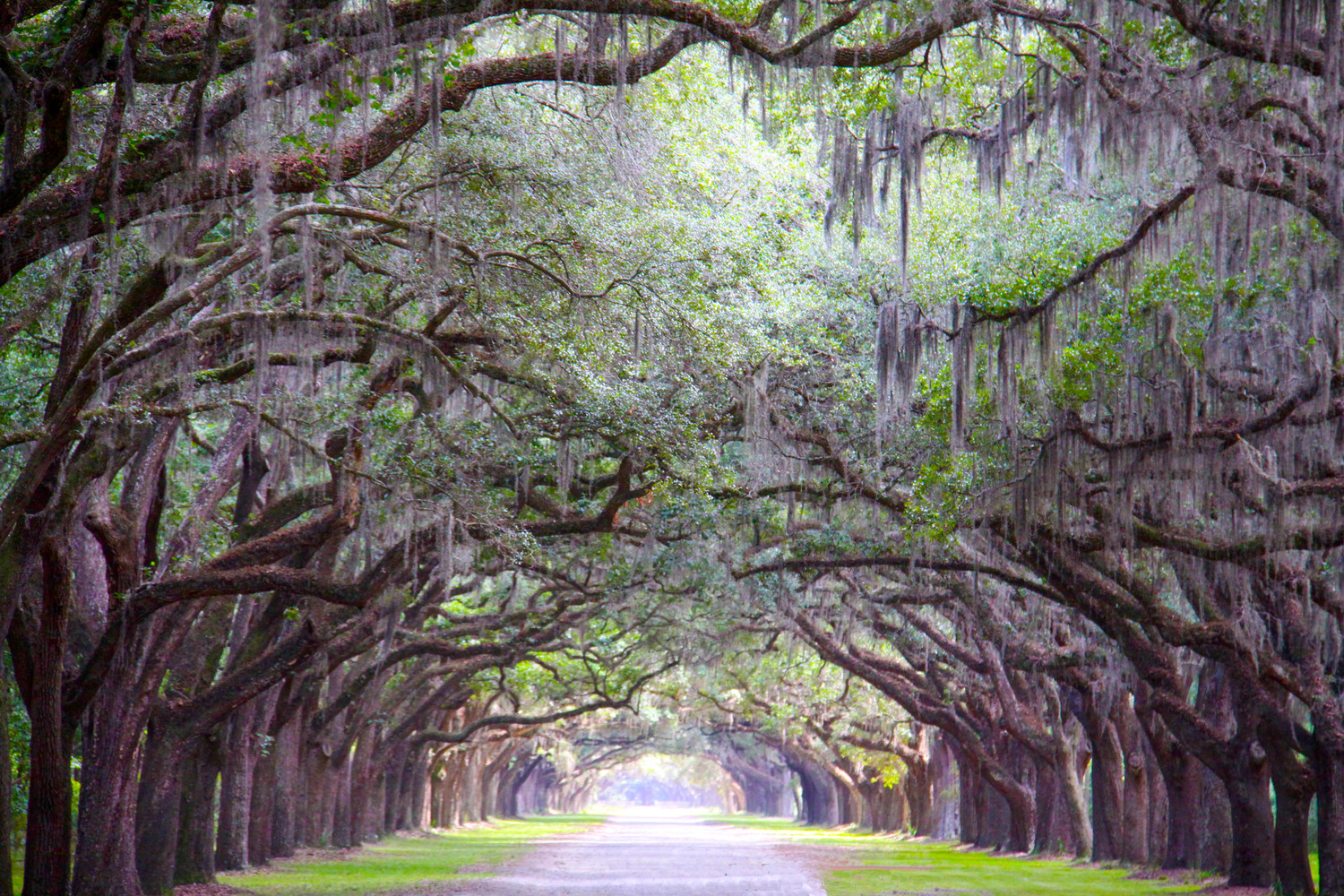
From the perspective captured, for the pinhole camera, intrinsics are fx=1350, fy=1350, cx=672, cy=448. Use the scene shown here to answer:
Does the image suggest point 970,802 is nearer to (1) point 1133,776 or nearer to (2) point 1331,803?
(1) point 1133,776

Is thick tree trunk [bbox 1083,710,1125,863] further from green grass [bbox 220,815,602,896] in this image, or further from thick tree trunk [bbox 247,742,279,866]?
thick tree trunk [bbox 247,742,279,866]

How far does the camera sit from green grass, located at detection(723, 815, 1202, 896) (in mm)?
17875

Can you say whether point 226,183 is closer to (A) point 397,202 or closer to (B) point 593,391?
(A) point 397,202

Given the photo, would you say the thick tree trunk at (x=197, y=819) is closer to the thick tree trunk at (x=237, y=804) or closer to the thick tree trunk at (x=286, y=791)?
the thick tree trunk at (x=237, y=804)

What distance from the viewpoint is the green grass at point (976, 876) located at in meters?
17.9

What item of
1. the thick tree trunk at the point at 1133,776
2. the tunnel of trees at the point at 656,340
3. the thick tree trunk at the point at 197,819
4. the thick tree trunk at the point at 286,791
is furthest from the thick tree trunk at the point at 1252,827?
the thick tree trunk at the point at 286,791

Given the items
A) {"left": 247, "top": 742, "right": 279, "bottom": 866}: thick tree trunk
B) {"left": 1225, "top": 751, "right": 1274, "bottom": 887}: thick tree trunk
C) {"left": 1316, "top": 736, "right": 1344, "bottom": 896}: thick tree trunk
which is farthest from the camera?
{"left": 247, "top": 742, "right": 279, "bottom": 866}: thick tree trunk

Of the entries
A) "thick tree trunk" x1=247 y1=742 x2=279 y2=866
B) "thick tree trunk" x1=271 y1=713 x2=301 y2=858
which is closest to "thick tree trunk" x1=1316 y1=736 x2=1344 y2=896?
"thick tree trunk" x1=247 y1=742 x2=279 y2=866

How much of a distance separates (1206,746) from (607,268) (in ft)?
33.1

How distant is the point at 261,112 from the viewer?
6.98 m

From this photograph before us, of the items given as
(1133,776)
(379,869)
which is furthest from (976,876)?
(379,869)

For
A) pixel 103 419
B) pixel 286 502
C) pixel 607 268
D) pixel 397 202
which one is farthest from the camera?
pixel 286 502

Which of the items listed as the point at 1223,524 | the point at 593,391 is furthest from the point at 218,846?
the point at 1223,524

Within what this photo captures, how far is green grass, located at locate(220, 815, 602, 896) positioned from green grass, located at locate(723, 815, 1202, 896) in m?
6.22
